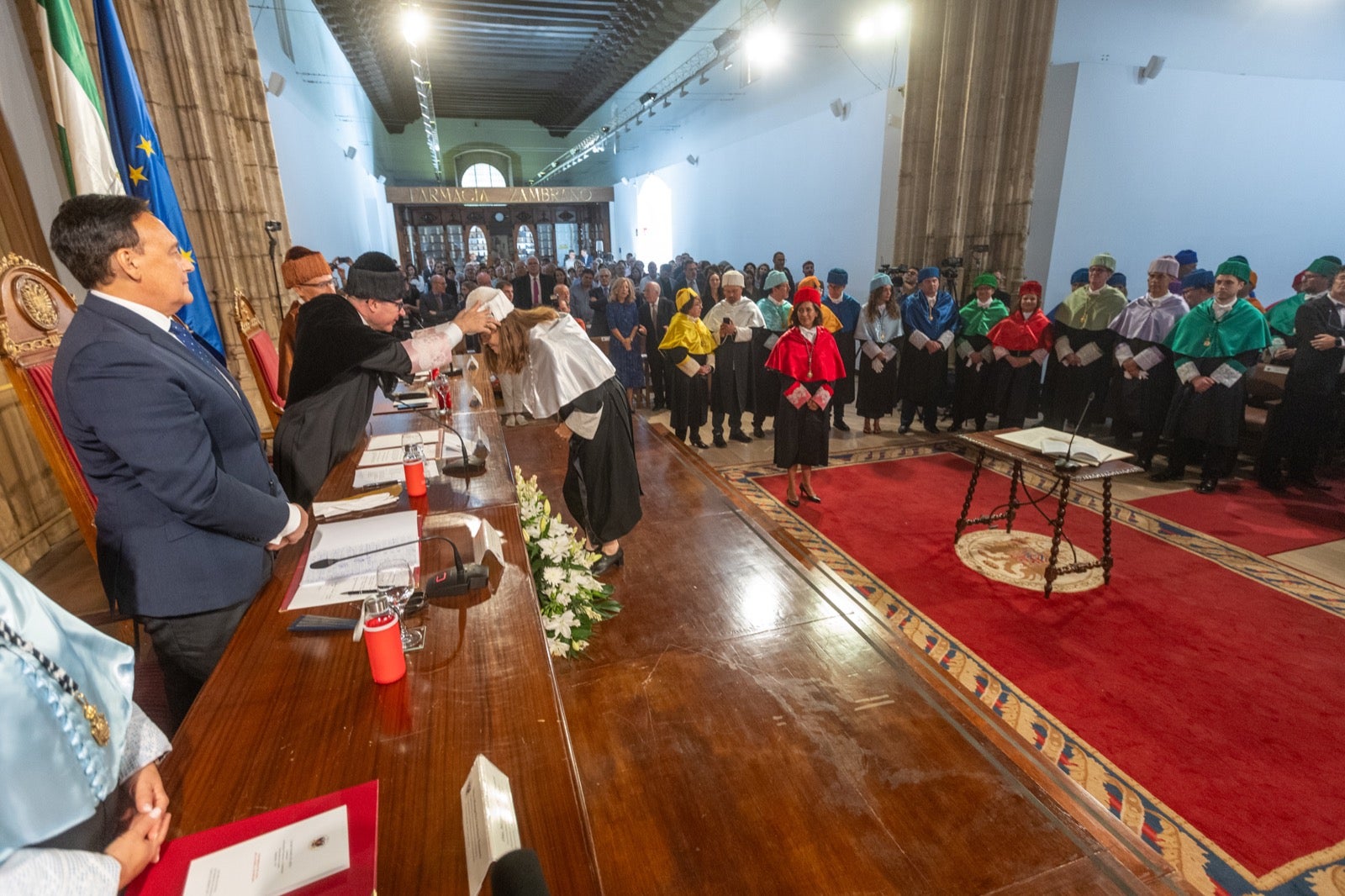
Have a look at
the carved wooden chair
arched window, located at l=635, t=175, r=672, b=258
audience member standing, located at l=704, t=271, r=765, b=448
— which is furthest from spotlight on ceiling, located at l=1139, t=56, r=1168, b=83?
arched window, located at l=635, t=175, r=672, b=258

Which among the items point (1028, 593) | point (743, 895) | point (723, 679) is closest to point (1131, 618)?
point (1028, 593)

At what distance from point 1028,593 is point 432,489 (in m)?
3.34

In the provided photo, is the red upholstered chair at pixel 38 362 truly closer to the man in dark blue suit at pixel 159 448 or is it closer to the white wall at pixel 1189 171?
the man in dark blue suit at pixel 159 448

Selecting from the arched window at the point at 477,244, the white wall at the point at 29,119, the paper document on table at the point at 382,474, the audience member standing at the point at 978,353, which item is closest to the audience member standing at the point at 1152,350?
the audience member standing at the point at 978,353

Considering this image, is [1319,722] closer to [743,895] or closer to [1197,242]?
[743,895]

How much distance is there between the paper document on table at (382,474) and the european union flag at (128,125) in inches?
69.1

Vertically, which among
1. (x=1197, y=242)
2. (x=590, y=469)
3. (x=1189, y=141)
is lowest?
(x=590, y=469)

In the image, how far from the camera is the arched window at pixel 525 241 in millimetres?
21828

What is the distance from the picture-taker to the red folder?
2.83 feet

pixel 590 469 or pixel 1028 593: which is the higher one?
pixel 590 469

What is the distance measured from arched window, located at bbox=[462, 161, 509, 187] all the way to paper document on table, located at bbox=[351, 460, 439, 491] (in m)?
24.9

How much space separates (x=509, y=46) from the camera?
49.2ft

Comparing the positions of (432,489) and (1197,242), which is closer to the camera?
(432,489)

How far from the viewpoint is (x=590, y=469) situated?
337 centimetres
